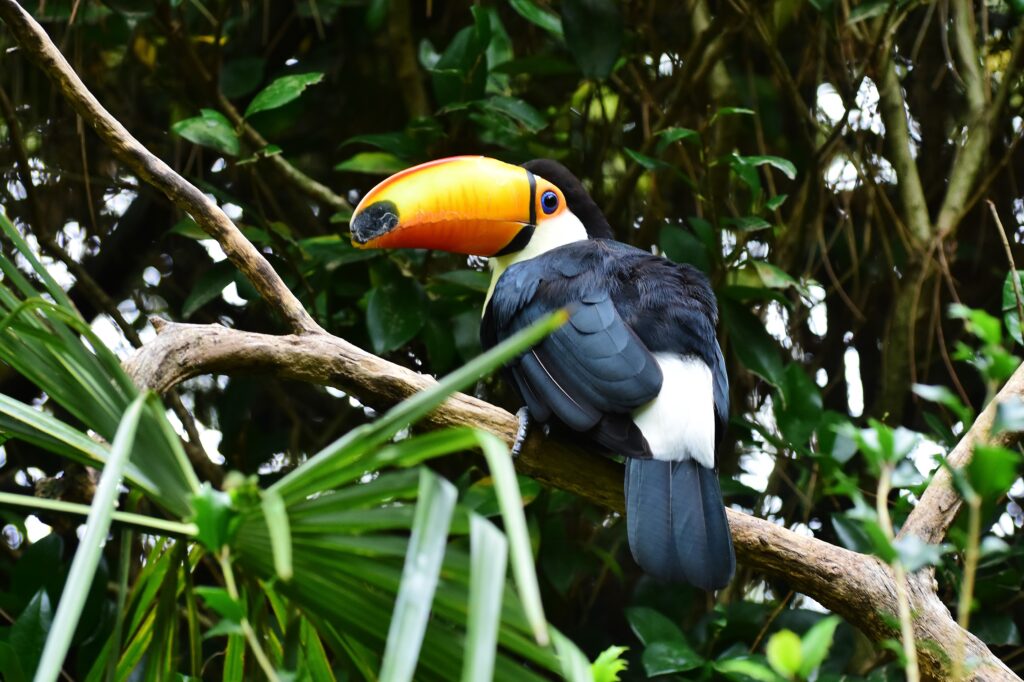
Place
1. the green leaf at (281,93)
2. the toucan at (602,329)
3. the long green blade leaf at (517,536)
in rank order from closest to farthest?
the long green blade leaf at (517,536) < the toucan at (602,329) < the green leaf at (281,93)

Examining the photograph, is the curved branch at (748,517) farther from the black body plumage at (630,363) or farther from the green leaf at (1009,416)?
the green leaf at (1009,416)

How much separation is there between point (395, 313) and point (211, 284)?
559 millimetres

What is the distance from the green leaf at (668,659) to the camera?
2.64 meters

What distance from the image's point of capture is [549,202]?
3.02 metres

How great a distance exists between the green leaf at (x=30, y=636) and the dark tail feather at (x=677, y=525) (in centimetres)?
132

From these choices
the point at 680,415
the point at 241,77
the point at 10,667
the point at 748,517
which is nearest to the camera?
the point at 10,667

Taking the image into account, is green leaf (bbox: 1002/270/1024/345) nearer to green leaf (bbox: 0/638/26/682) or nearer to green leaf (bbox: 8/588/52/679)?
green leaf (bbox: 0/638/26/682)

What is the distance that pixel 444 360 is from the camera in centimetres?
315

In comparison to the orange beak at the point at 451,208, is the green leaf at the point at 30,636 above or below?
below

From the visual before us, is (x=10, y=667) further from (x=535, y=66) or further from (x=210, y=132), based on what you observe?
(x=535, y=66)

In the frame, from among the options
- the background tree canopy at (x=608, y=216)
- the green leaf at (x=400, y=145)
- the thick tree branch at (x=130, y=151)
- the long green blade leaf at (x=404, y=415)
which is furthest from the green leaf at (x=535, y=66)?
the long green blade leaf at (x=404, y=415)

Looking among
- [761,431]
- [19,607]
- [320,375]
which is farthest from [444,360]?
[19,607]

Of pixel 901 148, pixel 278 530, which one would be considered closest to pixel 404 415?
pixel 278 530

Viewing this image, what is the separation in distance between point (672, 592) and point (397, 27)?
1985 mm
